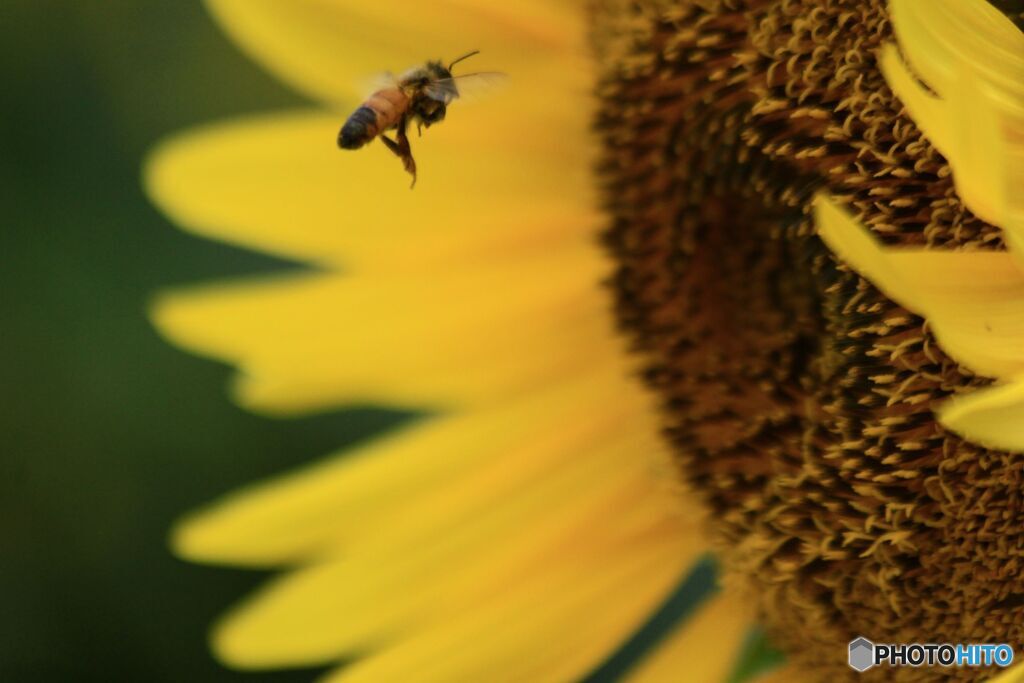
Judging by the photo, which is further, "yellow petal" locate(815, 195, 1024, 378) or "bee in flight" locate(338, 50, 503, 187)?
"bee in flight" locate(338, 50, 503, 187)

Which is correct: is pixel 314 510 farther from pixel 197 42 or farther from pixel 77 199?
pixel 197 42

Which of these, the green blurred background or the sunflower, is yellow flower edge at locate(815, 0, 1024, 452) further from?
the green blurred background

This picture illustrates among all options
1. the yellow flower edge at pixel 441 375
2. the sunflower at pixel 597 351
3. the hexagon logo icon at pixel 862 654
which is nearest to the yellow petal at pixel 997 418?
the sunflower at pixel 597 351

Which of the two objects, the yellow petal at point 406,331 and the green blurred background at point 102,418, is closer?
the yellow petal at point 406,331

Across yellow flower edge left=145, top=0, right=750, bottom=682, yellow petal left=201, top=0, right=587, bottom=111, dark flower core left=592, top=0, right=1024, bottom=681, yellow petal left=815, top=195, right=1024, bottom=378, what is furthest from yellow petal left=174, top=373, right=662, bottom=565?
yellow petal left=815, top=195, right=1024, bottom=378

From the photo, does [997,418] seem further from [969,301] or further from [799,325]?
[799,325]

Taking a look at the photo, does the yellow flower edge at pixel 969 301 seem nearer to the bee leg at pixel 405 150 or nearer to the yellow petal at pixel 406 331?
the bee leg at pixel 405 150

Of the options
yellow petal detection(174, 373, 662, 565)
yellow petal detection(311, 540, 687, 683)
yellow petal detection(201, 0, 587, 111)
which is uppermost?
yellow petal detection(201, 0, 587, 111)

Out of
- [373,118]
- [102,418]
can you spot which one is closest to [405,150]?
[373,118]
